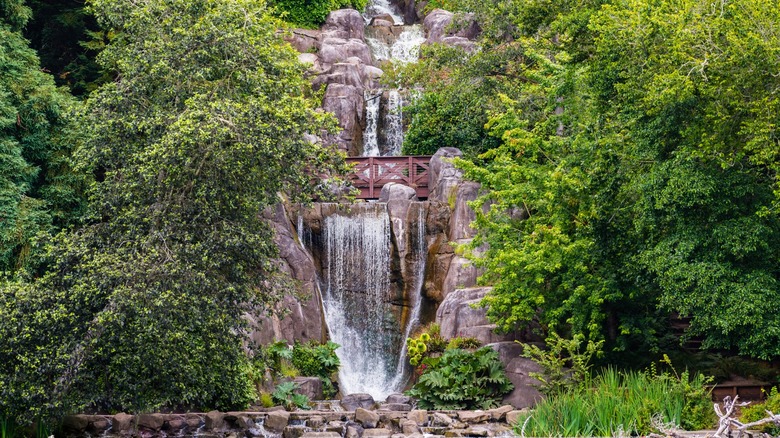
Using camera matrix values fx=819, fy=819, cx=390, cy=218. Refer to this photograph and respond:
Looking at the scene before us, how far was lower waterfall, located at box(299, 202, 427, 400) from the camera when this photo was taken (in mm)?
25047

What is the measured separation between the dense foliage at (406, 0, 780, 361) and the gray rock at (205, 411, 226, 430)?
278 inches

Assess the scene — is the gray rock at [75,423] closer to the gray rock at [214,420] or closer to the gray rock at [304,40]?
the gray rock at [214,420]

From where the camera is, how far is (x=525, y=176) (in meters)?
20.5

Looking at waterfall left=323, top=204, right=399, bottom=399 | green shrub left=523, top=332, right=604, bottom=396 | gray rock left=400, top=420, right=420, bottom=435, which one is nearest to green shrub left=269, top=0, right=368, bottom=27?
waterfall left=323, top=204, right=399, bottom=399

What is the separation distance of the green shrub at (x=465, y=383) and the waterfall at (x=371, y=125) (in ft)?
47.5

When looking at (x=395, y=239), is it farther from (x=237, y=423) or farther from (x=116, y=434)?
(x=116, y=434)

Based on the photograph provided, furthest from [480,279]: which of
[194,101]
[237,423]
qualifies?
[194,101]

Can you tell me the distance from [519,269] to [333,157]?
5.54m

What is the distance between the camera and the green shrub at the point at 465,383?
1966cm

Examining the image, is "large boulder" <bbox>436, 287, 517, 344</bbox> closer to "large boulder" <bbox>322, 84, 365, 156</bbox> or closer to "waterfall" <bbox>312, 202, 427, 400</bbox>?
"waterfall" <bbox>312, 202, 427, 400</bbox>

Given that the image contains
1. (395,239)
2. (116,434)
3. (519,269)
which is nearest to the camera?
(116,434)

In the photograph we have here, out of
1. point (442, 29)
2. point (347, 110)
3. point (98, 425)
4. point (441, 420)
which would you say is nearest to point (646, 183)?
point (441, 420)

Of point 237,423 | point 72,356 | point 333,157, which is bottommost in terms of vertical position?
point 237,423

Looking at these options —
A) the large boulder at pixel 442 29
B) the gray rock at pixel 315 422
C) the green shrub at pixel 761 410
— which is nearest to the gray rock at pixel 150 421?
the gray rock at pixel 315 422
